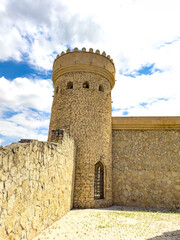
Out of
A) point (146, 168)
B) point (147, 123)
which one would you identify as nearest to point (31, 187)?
point (146, 168)

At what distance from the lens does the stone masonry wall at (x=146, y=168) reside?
945 centimetres

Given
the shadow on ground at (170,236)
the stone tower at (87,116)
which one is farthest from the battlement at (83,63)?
the shadow on ground at (170,236)

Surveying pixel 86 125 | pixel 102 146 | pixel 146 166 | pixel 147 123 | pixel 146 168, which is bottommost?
pixel 146 168

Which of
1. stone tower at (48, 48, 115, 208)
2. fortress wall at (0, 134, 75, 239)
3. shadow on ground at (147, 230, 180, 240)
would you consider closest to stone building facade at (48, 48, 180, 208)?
stone tower at (48, 48, 115, 208)

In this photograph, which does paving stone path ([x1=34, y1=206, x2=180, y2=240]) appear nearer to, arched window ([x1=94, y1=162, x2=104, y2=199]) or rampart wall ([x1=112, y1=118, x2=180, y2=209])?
arched window ([x1=94, y1=162, x2=104, y2=199])

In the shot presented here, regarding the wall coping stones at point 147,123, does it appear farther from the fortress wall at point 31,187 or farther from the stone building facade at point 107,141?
the fortress wall at point 31,187

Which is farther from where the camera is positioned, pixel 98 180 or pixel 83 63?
pixel 83 63

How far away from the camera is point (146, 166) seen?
9867 millimetres

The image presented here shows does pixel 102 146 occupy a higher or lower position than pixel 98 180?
higher

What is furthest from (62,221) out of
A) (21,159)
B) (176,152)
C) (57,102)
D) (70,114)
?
(176,152)

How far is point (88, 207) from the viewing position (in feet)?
26.8

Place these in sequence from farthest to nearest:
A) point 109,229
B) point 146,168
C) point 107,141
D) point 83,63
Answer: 1. point 83,63
2. point 146,168
3. point 107,141
4. point 109,229

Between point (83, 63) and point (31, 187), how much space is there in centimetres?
738

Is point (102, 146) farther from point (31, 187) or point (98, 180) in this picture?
point (31, 187)
